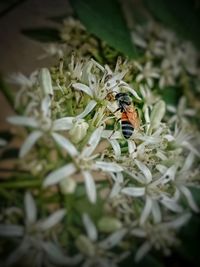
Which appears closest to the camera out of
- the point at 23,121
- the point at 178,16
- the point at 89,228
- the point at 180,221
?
the point at 23,121

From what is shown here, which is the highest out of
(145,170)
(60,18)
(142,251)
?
(60,18)

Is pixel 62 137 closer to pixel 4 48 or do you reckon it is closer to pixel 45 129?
pixel 45 129

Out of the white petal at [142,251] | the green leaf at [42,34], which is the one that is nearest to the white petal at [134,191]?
the white petal at [142,251]

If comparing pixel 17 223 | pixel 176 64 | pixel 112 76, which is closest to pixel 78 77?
pixel 112 76

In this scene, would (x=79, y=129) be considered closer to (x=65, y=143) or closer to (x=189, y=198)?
(x=65, y=143)

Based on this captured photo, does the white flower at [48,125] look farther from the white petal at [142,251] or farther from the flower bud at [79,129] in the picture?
the white petal at [142,251]

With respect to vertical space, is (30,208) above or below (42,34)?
below

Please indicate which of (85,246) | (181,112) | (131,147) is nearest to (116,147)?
A: (131,147)
